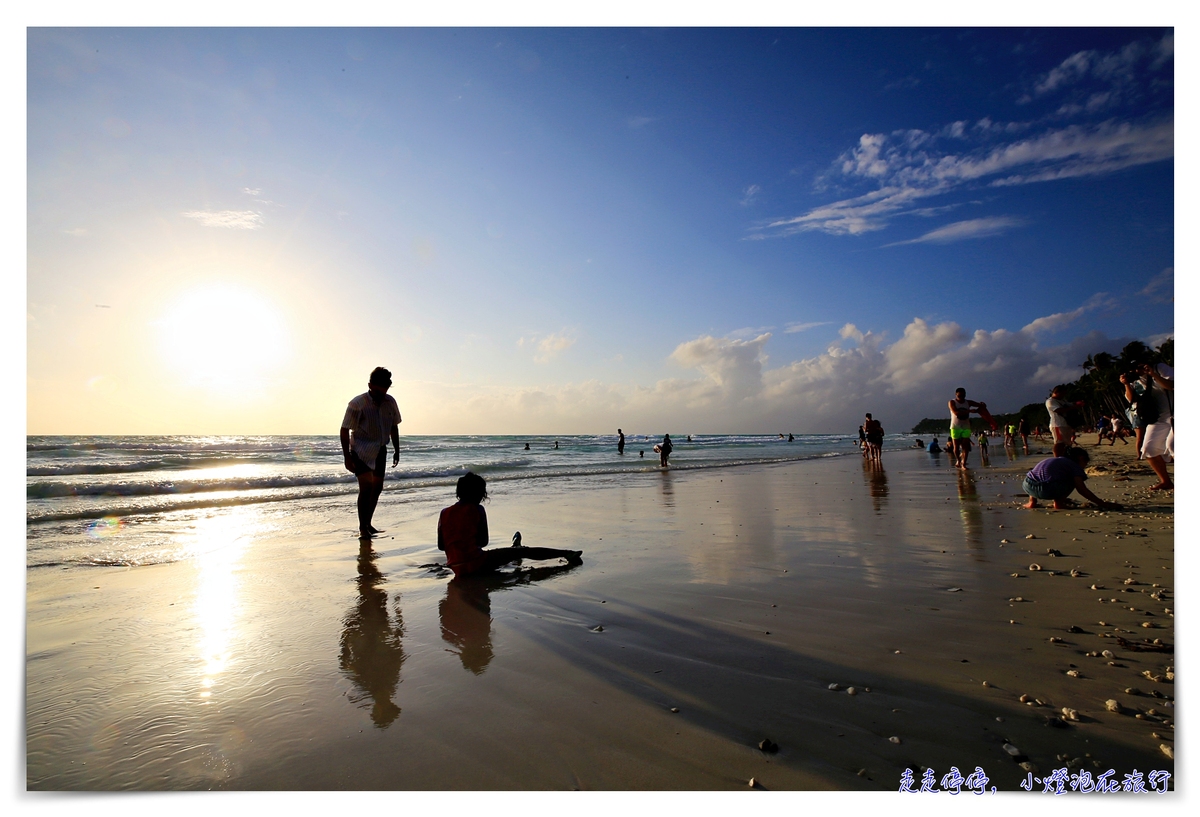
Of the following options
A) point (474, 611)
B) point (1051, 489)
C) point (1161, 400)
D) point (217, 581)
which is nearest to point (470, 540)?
point (474, 611)

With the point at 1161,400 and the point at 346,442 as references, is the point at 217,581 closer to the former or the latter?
the point at 346,442

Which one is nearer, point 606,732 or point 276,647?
point 606,732

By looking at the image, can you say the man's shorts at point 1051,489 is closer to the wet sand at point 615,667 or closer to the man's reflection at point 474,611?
the wet sand at point 615,667

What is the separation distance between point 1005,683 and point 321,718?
125 inches

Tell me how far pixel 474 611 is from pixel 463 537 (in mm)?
1272

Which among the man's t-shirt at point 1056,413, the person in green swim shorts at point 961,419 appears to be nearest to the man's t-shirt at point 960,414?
the person in green swim shorts at point 961,419

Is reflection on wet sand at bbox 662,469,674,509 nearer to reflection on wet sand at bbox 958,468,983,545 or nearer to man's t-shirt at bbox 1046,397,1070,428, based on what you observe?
reflection on wet sand at bbox 958,468,983,545

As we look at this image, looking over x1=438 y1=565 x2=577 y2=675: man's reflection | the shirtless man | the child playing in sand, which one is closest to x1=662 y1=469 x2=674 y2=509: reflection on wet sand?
the child playing in sand

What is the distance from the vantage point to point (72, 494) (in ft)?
43.4

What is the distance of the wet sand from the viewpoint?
217 centimetres

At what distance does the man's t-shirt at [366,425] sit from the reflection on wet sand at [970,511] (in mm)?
7189
